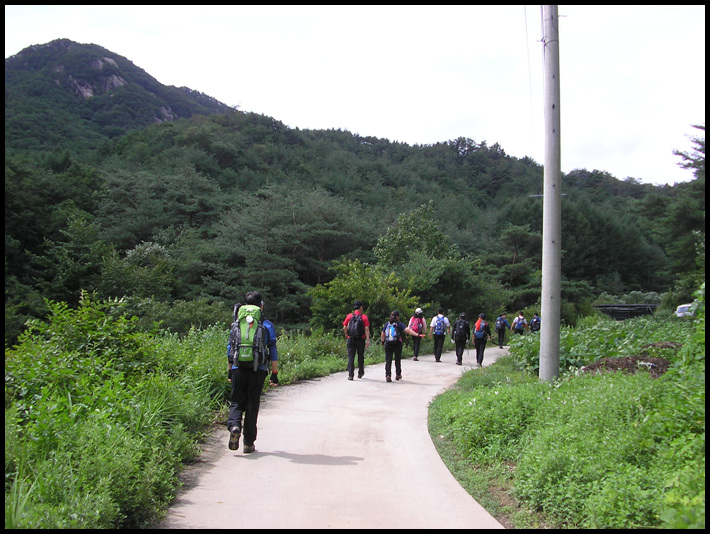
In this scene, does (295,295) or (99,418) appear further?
(295,295)

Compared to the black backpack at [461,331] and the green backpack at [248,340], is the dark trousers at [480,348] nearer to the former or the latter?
the black backpack at [461,331]

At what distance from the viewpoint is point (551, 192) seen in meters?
8.49

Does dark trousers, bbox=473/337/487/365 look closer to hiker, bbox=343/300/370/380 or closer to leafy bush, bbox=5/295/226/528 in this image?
hiker, bbox=343/300/370/380

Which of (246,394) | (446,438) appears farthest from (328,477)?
(446,438)

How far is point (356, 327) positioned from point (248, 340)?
6.08 meters

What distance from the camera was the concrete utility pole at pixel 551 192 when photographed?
27.7ft

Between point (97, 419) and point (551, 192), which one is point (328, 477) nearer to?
point (97, 419)

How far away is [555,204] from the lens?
8.49 meters

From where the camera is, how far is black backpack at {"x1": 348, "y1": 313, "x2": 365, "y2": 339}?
12875mm

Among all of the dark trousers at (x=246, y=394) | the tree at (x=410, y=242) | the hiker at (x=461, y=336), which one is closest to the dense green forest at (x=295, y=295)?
the tree at (x=410, y=242)

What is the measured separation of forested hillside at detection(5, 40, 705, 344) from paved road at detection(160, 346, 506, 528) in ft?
48.1

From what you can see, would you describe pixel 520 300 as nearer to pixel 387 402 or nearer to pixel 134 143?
pixel 387 402

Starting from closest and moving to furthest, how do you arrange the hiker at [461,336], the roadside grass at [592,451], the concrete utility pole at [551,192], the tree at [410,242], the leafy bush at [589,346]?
the roadside grass at [592,451]
the concrete utility pole at [551,192]
the leafy bush at [589,346]
the hiker at [461,336]
the tree at [410,242]

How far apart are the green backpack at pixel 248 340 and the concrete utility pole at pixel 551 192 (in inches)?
171
